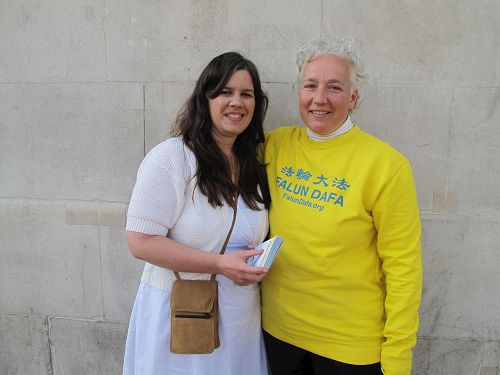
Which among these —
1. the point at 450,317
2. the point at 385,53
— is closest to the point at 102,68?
the point at 385,53

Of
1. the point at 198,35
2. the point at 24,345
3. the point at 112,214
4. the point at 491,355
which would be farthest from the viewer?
the point at 24,345

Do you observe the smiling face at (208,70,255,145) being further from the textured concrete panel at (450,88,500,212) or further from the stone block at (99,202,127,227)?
the textured concrete panel at (450,88,500,212)

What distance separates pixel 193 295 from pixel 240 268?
0.27 metres

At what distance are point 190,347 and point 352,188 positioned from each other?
1019 millimetres

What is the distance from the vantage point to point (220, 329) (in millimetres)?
1821

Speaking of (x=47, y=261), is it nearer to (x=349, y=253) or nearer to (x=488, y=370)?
(x=349, y=253)

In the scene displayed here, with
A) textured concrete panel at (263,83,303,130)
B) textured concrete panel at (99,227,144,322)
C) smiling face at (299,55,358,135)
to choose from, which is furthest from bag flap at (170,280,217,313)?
textured concrete panel at (263,83,303,130)

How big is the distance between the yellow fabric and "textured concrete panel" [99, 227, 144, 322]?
1301 millimetres

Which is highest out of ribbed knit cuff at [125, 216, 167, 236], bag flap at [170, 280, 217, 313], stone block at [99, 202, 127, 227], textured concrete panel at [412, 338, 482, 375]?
ribbed knit cuff at [125, 216, 167, 236]

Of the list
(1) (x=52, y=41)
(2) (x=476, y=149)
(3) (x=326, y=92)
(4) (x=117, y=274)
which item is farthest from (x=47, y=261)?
(2) (x=476, y=149)

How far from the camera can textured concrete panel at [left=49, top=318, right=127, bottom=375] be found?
2877mm

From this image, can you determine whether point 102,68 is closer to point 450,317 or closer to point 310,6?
point 310,6

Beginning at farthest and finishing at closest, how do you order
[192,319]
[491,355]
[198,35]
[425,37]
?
1. [491,355]
2. [198,35]
3. [425,37]
4. [192,319]

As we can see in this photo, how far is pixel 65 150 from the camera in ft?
9.04
